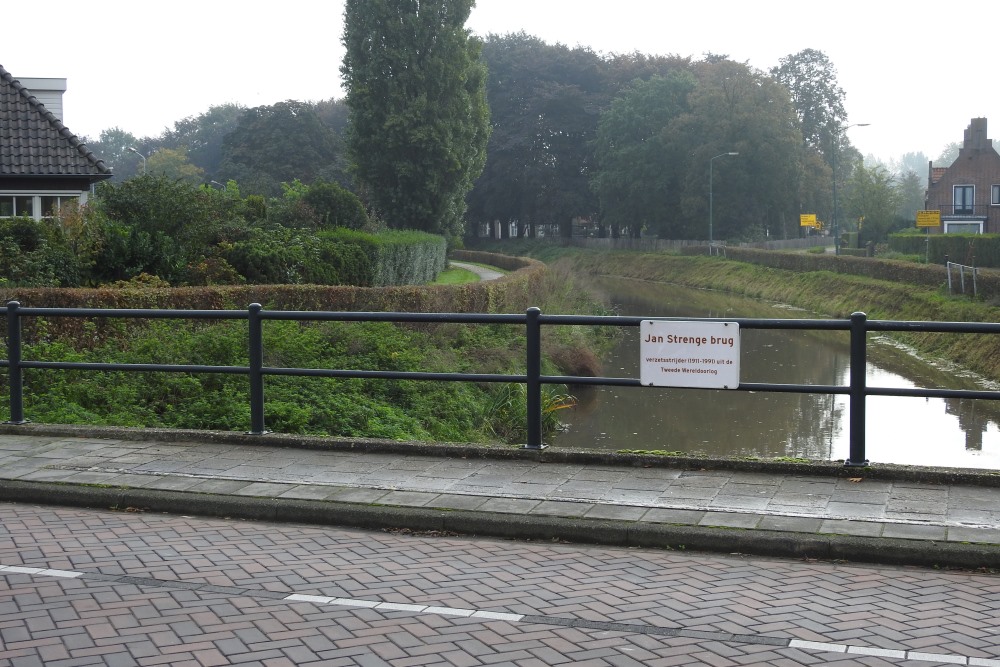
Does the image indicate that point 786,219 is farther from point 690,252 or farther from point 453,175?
point 453,175

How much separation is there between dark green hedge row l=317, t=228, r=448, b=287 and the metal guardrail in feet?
60.6

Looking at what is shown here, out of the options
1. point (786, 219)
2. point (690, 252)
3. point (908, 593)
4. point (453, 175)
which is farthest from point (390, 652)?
point (786, 219)

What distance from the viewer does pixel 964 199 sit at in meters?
77.0

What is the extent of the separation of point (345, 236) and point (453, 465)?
68.9ft

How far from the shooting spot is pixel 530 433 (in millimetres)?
8961

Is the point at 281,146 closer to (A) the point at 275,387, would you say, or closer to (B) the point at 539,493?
(A) the point at 275,387

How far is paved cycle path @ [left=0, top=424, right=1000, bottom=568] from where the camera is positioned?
22.2 ft

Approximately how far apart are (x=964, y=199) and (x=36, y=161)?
6557cm

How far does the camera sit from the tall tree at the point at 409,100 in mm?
44406

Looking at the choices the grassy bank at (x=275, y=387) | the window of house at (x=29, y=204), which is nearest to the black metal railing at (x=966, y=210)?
the grassy bank at (x=275, y=387)

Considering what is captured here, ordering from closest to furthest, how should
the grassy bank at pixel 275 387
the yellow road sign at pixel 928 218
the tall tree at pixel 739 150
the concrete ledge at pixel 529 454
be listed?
1. the concrete ledge at pixel 529 454
2. the grassy bank at pixel 275 387
3. the yellow road sign at pixel 928 218
4. the tall tree at pixel 739 150

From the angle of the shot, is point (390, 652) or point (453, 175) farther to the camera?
point (453, 175)

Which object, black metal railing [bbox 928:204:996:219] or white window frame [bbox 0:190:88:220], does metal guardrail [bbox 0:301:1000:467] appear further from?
black metal railing [bbox 928:204:996:219]

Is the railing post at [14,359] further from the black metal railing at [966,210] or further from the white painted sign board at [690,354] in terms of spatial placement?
the black metal railing at [966,210]
